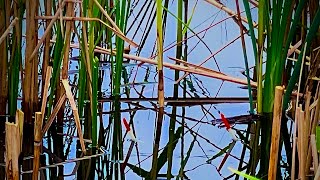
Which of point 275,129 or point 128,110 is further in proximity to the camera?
point 128,110

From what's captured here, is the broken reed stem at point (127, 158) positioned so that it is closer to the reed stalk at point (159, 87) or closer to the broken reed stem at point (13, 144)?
the reed stalk at point (159, 87)

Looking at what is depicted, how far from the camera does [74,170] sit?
113cm

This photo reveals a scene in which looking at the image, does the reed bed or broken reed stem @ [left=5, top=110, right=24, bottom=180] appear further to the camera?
the reed bed

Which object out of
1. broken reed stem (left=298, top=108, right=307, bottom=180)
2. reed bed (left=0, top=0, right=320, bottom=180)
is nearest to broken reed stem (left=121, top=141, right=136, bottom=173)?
reed bed (left=0, top=0, right=320, bottom=180)

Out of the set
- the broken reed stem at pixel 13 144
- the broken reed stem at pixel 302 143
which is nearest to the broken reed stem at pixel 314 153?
the broken reed stem at pixel 302 143

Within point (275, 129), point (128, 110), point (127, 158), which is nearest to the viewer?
point (275, 129)

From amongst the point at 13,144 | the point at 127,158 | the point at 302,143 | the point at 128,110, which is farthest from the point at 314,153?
the point at 128,110

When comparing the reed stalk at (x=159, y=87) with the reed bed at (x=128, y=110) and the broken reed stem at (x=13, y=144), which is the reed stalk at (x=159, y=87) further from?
the broken reed stem at (x=13, y=144)

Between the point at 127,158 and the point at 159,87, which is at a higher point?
the point at 159,87

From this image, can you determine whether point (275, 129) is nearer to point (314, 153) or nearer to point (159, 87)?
point (314, 153)

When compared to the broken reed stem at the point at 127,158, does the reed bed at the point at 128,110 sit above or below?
above

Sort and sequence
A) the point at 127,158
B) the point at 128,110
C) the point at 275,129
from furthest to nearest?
1. the point at 128,110
2. the point at 127,158
3. the point at 275,129

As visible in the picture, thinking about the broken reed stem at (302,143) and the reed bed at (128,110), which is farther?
the reed bed at (128,110)

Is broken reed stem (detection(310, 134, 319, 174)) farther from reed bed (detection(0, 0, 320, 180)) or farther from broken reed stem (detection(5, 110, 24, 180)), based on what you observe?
broken reed stem (detection(5, 110, 24, 180))
